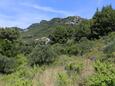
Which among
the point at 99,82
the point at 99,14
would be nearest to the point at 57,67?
the point at 99,82

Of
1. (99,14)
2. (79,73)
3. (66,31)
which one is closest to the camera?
(79,73)

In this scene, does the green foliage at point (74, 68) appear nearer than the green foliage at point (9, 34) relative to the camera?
Yes

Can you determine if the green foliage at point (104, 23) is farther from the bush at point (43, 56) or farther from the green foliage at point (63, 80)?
the green foliage at point (63, 80)

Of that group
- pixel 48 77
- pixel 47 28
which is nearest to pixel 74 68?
pixel 48 77

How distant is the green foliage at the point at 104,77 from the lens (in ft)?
44.1

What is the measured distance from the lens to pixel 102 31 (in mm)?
37312

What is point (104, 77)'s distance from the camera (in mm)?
13680

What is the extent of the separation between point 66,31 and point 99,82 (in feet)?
114

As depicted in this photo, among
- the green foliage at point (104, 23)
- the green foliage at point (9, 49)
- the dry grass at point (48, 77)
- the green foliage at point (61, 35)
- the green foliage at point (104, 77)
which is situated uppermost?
the green foliage at point (104, 23)

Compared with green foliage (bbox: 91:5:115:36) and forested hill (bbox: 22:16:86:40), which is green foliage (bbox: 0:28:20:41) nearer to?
green foliage (bbox: 91:5:115:36)

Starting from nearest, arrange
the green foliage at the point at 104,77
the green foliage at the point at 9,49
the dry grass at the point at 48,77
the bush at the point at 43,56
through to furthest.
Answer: the green foliage at the point at 104,77 < the dry grass at the point at 48,77 < the bush at the point at 43,56 < the green foliage at the point at 9,49

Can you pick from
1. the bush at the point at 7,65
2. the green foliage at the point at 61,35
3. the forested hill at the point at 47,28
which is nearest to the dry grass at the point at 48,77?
the bush at the point at 7,65

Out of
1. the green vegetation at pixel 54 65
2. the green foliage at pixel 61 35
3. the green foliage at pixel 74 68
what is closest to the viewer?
the green vegetation at pixel 54 65

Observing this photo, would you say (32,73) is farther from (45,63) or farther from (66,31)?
(66,31)
